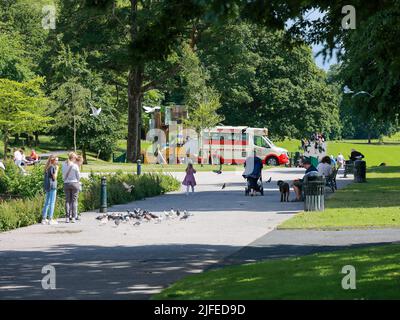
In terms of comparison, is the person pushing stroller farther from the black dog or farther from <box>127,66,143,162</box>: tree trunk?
<box>127,66,143,162</box>: tree trunk

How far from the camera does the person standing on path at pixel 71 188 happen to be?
2170 cm

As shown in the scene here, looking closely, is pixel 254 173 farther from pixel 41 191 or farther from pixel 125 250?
pixel 125 250

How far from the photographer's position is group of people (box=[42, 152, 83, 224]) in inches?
827

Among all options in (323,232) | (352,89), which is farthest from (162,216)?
(352,89)

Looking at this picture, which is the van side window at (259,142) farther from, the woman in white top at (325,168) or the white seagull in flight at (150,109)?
the woman in white top at (325,168)

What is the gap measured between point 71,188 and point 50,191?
891mm

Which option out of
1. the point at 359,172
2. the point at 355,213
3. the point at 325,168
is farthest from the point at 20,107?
the point at 355,213

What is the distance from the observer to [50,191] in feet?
69.5

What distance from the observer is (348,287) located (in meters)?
9.97

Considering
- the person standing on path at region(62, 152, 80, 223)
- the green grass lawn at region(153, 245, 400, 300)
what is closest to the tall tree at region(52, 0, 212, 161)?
the person standing on path at region(62, 152, 80, 223)

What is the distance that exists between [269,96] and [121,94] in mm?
14066

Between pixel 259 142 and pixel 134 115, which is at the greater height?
pixel 134 115

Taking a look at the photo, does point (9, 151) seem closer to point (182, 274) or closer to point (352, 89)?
point (352, 89)

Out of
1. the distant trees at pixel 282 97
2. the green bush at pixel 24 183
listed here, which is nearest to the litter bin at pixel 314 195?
the green bush at pixel 24 183
